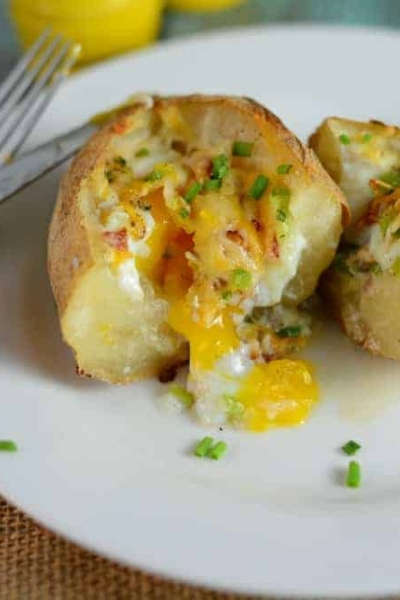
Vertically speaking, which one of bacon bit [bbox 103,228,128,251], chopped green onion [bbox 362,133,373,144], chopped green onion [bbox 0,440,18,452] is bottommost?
chopped green onion [bbox 0,440,18,452]

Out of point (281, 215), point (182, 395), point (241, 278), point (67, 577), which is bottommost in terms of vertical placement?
point (67, 577)

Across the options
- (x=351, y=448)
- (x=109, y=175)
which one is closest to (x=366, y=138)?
(x=109, y=175)

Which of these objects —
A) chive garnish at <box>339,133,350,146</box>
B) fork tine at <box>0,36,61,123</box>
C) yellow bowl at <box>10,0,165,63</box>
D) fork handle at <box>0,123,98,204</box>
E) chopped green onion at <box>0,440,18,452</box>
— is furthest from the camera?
yellow bowl at <box>10,0,165,63</box>

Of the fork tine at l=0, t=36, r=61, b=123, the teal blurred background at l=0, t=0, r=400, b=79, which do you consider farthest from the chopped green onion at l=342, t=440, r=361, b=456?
the teal blurred background at l=0, t=0, r=400, b=79

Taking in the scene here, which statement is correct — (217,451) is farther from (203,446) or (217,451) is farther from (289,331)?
(289,331)

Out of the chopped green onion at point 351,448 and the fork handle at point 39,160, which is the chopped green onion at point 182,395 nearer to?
the chopped green onion at point 351,448

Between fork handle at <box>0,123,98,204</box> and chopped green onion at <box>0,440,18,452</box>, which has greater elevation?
fork handle at <box>0,123,98,204</box>

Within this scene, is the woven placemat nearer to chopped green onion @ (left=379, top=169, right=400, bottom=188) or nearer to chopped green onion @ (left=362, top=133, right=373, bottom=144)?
chopped green onion @ (left=379, top=169, right=400, bottom=188)

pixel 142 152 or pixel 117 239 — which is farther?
pixel 142 152

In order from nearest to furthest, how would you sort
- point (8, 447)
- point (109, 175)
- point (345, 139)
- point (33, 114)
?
point (8, 447), point (109, 175), point (345, 139), point (33, 114)
